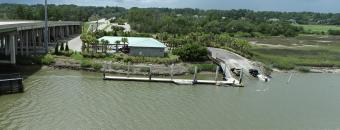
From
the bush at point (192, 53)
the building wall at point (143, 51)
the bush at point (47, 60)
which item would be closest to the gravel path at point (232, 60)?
the bush at point (192, 53)

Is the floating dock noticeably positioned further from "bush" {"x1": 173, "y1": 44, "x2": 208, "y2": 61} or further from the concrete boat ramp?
"bush" {"x1": 173, "y1": 44, "x2": 208, "y2": 61}

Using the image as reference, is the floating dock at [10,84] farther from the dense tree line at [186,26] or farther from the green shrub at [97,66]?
the dense tree line at [186,26]

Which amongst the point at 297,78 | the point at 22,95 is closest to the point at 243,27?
the point at 297,78

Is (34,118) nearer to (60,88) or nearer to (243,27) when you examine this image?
(60,88)

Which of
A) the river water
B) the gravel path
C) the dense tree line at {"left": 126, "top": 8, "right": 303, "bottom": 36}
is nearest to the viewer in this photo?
the river water

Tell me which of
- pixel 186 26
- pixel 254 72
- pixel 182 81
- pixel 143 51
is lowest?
pixel 182 81

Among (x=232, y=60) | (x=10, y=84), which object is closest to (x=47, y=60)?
(x=10, y=84)

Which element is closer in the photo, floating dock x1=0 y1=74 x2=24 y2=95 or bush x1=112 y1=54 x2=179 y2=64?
floating dock x1=0 y1=74 x2=24 y2=95

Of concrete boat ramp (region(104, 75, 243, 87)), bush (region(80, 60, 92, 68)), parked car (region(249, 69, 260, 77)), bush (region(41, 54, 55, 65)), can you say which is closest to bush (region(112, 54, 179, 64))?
bush (region(80, 60, 92, 68))

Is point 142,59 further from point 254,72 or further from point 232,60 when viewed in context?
point 254,72
